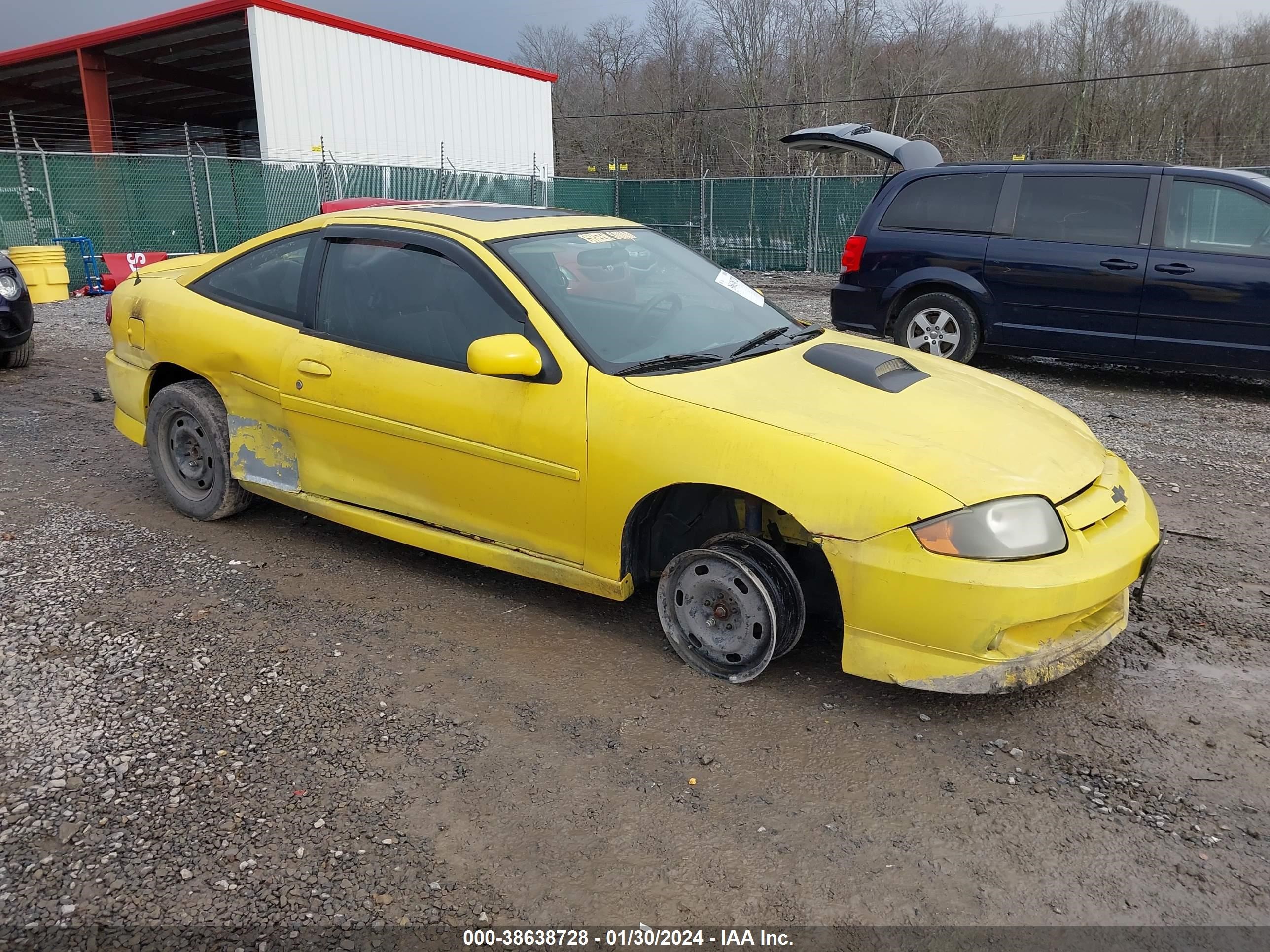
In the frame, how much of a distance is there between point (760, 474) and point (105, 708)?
2.34 meters

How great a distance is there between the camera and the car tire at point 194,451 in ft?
14.8

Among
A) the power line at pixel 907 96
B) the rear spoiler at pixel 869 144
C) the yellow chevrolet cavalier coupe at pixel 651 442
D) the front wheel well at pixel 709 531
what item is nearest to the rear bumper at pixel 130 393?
the yellow chevrolet cavalier coupe at pixel 651 442

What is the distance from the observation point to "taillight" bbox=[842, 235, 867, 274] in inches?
336

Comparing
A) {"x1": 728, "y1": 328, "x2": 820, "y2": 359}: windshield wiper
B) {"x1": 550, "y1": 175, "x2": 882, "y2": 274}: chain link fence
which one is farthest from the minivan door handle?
{"x1": 550, "y1": 175, "x2": 882, "y2": 274}: chain link fence

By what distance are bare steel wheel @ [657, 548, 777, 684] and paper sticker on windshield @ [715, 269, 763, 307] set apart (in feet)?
4.98

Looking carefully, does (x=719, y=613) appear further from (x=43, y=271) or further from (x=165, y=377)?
(x=43, y=271)

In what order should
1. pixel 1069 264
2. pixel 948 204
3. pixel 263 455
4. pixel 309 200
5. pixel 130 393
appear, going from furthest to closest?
1. pixel 309 200
2. pixel 948 204
3. pixel 1069 264
4. pixel 130 393
5. pixel 263 455

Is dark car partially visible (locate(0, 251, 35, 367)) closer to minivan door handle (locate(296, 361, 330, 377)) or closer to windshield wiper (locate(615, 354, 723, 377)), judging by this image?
minivan door handle (locate(296, 361, 330, 377))

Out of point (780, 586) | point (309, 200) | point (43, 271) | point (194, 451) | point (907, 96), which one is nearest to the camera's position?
point (780, 586)

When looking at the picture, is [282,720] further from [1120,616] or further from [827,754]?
[1120,616]

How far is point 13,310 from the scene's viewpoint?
27.3ft

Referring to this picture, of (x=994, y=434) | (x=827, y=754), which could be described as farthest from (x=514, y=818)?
(x=994, y=434)

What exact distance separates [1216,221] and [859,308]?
288 centimetres

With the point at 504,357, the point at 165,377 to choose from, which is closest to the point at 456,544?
the point at 504,357
